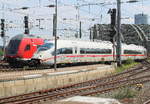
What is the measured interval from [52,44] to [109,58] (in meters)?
12.3

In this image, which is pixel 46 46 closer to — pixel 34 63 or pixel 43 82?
pixel 34 63

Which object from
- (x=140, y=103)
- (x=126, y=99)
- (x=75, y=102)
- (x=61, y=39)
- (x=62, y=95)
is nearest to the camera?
(x=75, y=102)

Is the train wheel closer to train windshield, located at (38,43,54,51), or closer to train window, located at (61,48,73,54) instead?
train windshield, located at (38,43,54,51)

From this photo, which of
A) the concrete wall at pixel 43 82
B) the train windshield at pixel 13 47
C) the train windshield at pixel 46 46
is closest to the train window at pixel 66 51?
the train windshield at pixel 46 46

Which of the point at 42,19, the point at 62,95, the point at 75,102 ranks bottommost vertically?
the point at 62,95

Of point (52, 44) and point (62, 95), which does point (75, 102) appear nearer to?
point (62, 95)

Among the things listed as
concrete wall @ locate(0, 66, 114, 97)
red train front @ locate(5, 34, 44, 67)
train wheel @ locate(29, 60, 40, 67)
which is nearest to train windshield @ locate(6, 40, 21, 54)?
red train front @ locate(5, 34, 44, 67)

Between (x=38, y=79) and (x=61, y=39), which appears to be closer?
(x=38, y=79)

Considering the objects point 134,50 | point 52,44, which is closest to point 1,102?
point 52,44

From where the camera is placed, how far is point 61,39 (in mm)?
32750

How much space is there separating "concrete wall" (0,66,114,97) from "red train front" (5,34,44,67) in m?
7.54

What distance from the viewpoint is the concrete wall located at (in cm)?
1781

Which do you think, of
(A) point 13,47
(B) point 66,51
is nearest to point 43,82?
(B) point 66,51

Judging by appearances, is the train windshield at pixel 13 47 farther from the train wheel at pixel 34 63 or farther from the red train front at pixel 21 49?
the train wheel at pixel 34 63
